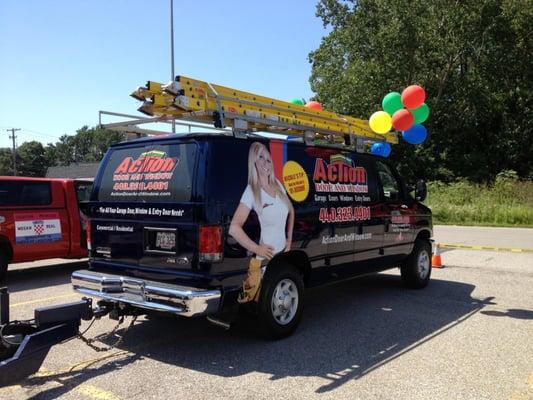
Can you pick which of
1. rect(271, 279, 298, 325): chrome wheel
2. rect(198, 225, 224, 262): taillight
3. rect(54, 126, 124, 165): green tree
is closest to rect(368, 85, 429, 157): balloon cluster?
rect(271, 279, 298, 325): chrome wheel

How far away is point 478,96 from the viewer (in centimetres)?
3111

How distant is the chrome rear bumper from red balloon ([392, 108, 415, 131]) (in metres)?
4.54

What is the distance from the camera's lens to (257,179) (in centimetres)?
518

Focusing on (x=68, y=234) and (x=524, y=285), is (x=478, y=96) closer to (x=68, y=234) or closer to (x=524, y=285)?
(x=524, y=285)

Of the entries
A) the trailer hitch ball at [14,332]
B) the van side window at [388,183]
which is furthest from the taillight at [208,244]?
the van side window at [388,183]

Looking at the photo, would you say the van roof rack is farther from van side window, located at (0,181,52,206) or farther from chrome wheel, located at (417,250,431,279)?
van side window, located at (0,181,52,206)

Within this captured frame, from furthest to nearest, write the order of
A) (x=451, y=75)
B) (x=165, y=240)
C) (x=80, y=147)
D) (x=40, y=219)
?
(x=80, y=147) → (x=451, y=75) → (x=40, y=219) → (x=165, y=240)

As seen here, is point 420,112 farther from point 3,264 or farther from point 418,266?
point 3,264

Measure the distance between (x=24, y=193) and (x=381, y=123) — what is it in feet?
20.3

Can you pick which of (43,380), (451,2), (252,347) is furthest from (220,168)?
(451,2)

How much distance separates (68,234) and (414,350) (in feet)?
22.4

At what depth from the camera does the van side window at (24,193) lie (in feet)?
29.0

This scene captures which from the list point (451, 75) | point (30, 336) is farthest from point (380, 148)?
point (451, 75)

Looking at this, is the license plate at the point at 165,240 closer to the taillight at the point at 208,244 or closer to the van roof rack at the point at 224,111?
the taillight at the point at 208,244
